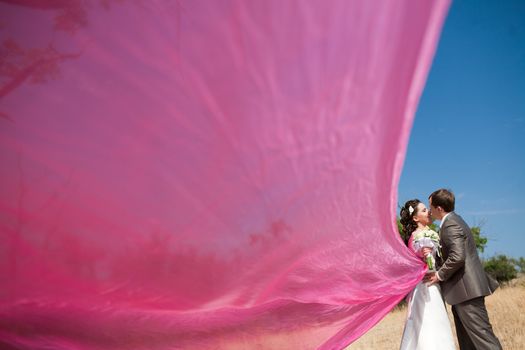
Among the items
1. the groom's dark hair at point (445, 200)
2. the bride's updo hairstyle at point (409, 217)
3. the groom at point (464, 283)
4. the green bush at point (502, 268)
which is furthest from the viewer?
the green bush at point (502, 268)

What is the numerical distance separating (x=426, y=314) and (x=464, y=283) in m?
0.49

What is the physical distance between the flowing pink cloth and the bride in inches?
90.9

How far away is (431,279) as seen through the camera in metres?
4.12

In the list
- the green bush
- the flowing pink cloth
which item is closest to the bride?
the flowing pink cloth

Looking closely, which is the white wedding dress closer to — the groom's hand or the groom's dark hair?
the groom's hand

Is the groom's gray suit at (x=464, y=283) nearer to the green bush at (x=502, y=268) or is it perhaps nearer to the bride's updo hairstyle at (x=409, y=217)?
the bride's updo hairstyle at (x=409, y=217)

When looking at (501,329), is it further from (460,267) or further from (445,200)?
(445,200)

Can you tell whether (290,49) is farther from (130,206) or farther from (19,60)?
(19,60)

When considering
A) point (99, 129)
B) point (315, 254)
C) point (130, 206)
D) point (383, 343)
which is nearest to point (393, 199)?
point (315, 254)

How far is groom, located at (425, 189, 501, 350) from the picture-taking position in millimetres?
3811

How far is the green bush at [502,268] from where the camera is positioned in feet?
79.1

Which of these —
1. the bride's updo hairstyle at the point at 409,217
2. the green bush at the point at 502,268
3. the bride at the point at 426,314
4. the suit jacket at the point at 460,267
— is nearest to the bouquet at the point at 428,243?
the bride at the point at 426,314

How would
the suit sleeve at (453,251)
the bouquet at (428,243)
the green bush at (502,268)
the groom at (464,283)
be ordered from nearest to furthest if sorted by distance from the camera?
1. the groom at (464,283)
2. the suit sleeve at (453,251)
3. the bouquet at (428,243)
4. the green bush at (502,268)

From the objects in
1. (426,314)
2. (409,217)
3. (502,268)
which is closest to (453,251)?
(426,314)
